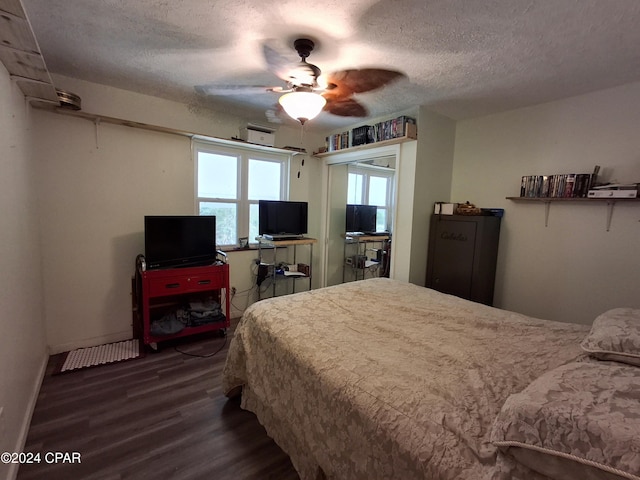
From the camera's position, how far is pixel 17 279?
5.71 feet

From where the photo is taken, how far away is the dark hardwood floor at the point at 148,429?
152 cm

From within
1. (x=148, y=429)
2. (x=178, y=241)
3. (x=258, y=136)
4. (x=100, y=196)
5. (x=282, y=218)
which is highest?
(x=258, y=136)

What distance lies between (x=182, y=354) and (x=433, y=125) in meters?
3.31

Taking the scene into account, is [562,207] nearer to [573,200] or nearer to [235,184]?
[573,200]

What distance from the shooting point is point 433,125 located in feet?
10.1

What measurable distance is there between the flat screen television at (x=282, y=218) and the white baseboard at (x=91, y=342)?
1735 millimetres

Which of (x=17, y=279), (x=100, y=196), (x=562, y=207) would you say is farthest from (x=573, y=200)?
(x=100, y=196)

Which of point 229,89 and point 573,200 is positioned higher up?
point 229,89

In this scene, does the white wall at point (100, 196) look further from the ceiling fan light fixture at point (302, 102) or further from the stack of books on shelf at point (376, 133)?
the ceiling fan light fixture at point (302, 102)

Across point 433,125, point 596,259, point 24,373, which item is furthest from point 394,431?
point 433,125

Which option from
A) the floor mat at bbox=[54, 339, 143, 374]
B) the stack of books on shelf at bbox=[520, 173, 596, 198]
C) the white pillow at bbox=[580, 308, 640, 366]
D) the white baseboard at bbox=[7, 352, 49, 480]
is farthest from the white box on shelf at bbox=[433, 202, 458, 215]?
the white baseboard at bbox=[7, 352, 49, 480]

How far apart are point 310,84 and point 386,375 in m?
2.00

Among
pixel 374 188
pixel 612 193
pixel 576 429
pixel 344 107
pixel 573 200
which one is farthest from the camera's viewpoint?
pixel 374 188

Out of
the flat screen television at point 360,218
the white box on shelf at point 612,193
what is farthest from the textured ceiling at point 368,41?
the flat screen television at point 360,218
